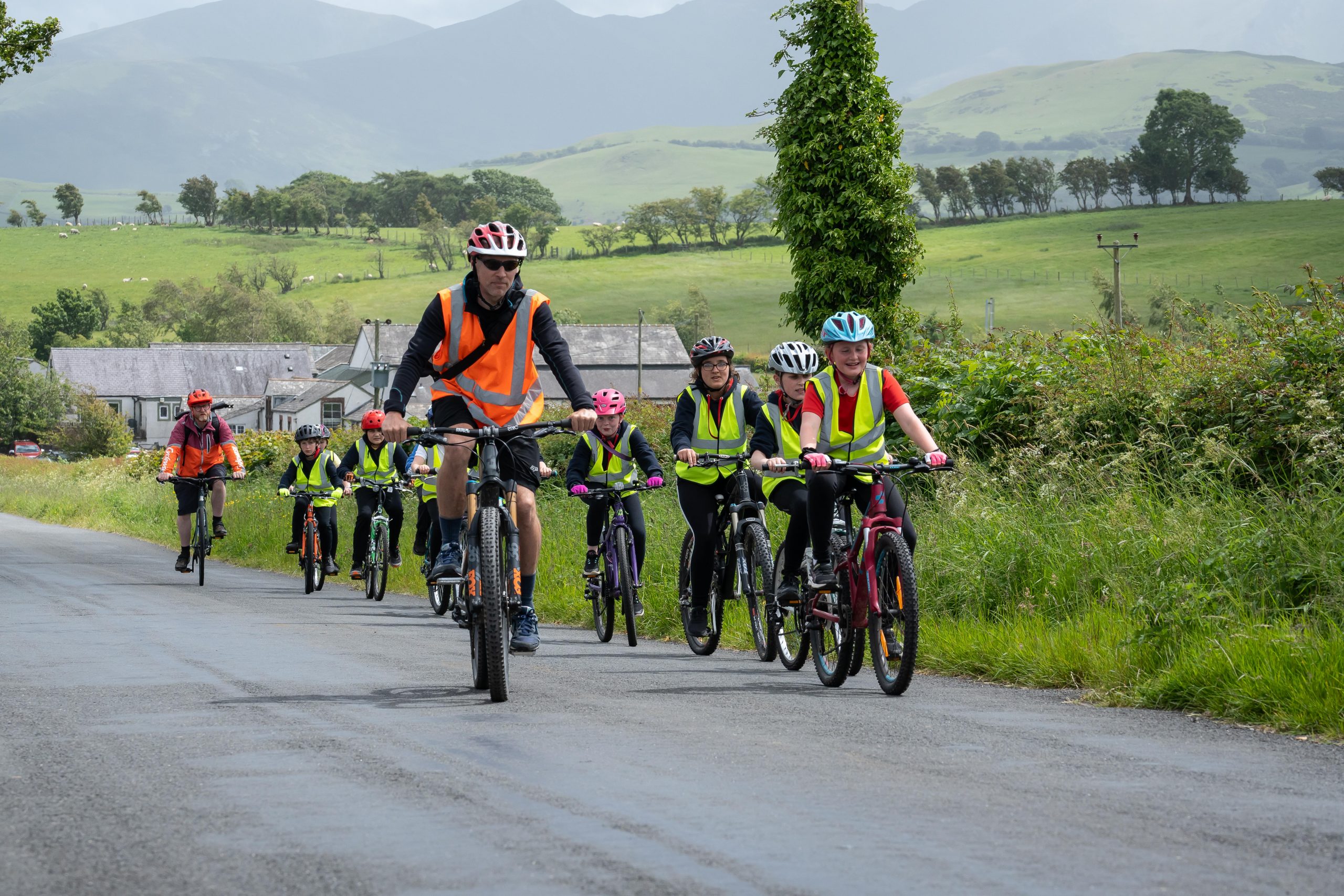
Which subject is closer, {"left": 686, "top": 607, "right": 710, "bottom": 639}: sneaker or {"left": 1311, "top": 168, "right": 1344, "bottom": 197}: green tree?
{"left": 686, "top": 607, "right": 710, "bottom": 639}: sneaker

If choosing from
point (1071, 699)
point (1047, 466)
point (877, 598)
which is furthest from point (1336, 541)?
point (1047, 466)

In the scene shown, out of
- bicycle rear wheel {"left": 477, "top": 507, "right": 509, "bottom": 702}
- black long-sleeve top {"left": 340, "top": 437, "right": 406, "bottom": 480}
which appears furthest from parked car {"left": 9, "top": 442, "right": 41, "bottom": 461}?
bicycle rear wheel {"left": 477, "top": 507, "right": 509, "bottom": 702}

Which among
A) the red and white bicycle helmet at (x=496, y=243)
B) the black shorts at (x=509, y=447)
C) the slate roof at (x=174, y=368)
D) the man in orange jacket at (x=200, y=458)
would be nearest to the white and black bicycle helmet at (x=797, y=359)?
the black shorts at (x=509, y=447)

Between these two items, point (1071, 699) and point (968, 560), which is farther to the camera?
point (968, 560)

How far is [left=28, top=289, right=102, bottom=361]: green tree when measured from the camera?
156 metres

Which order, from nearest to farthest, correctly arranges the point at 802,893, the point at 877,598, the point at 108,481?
the point at 802,893 → the point at 877,598 → the point at 108,481

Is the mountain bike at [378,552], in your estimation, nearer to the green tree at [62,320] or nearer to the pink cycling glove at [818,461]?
the pink cycling glove at [818,461]

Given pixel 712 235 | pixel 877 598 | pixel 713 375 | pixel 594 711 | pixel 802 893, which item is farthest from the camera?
pixel 712 235

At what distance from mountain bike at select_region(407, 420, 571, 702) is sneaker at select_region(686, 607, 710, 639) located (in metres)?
2.68

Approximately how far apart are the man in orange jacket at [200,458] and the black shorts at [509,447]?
1009cm

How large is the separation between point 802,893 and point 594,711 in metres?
3.48

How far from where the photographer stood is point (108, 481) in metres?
43.4

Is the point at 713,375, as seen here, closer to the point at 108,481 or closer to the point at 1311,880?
the point at 1311,880

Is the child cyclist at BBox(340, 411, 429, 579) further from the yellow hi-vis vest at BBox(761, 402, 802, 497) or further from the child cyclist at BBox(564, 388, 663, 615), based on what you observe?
the yellow hi-vis vest at BBox(761, 402, 802, 497)
